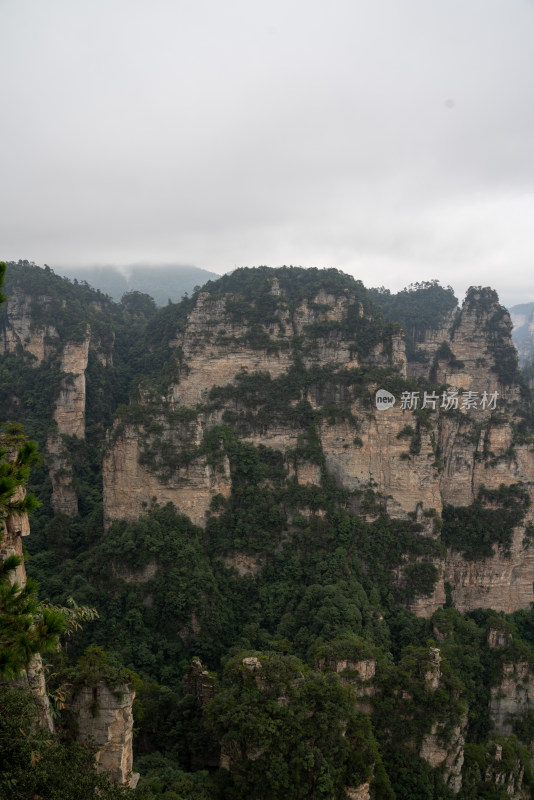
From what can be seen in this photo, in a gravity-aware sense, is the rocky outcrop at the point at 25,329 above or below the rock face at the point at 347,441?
above

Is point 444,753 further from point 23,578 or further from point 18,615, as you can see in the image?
point 18,615

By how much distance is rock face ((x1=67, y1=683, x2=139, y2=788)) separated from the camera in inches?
448

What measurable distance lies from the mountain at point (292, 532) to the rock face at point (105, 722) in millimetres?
2603

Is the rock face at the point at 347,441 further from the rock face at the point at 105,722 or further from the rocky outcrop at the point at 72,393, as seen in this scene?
the rock face at the point at 105,722

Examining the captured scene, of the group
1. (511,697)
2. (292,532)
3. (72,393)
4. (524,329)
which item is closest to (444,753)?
(511,697)

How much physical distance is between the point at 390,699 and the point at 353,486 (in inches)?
524

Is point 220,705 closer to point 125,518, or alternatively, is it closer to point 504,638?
point 125,518

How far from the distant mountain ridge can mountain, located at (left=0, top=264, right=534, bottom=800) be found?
2303 inches

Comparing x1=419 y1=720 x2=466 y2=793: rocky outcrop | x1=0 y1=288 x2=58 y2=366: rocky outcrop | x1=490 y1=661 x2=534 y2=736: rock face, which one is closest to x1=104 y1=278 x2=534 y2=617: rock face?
x1=490 y1=661 x2=534 y2=736: rock face

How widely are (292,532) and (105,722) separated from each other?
61.6 ft

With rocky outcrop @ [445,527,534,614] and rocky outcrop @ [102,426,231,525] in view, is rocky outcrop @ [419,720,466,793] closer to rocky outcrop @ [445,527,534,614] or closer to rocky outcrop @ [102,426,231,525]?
rocky outcrop @ [445,527,534,614]

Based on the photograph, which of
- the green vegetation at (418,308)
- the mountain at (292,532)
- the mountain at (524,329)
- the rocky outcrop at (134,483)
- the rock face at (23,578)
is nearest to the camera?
the rock face at (23,578)

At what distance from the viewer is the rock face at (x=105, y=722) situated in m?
11.4

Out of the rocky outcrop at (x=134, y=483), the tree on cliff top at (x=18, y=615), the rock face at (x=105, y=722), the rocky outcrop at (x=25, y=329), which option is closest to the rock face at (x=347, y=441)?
the rocky outcrop at (x=134, y=483)
